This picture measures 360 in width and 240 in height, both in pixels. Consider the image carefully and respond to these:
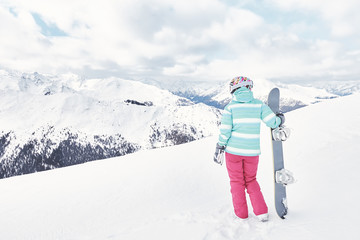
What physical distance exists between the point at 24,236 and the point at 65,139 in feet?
586

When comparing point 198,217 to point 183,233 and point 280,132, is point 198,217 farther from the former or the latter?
point 280,132

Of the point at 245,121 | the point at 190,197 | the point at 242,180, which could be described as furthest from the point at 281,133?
the point at 190,197

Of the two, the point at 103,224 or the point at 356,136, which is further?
the point at 356,136

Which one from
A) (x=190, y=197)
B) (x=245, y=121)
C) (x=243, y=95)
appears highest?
(x=243, y=95)

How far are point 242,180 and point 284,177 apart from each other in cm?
83

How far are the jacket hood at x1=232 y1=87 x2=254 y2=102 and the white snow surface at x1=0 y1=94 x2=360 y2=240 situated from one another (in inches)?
90.2

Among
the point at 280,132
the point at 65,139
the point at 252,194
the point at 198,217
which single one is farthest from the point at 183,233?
the point at 65,139

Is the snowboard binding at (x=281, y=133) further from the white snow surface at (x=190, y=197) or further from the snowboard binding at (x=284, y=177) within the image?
the white snow surface at (x=190, y=197)

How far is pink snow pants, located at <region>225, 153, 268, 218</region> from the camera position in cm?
395

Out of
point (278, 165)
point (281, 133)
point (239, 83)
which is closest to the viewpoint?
point (281, 133)

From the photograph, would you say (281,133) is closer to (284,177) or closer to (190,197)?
(284,177)

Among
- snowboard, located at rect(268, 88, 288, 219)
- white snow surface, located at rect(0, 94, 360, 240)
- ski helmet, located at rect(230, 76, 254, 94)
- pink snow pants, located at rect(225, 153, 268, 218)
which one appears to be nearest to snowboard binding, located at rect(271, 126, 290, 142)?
snowboard, located at rect(268, 88, 288, 219)

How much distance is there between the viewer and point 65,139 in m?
160

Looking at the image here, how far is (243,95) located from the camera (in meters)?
4.00
